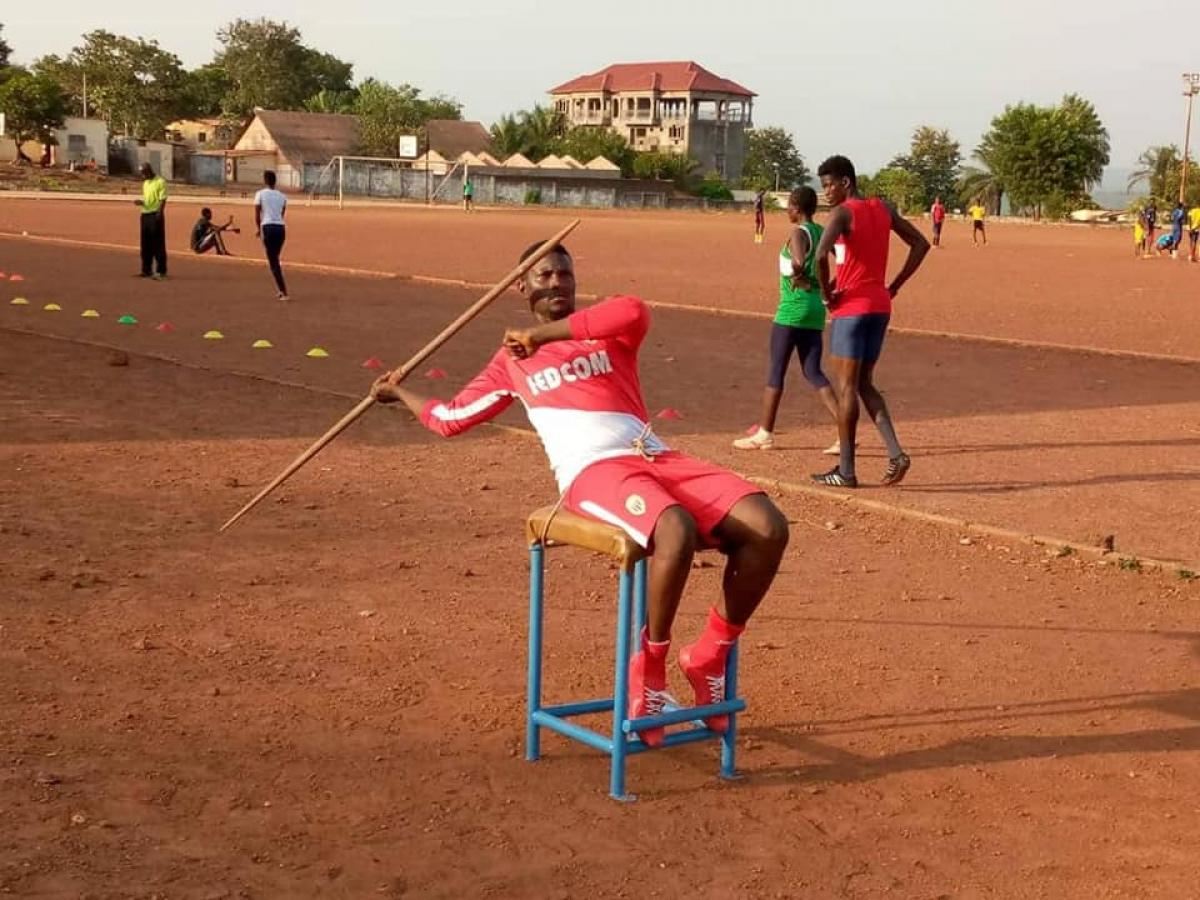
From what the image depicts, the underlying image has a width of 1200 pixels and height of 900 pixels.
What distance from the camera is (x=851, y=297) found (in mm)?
9531

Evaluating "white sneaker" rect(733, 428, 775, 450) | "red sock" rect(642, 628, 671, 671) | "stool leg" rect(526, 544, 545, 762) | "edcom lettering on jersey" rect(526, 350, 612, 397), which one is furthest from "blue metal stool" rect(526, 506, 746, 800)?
"white sneaker" rect(733, 428, 775, 450)

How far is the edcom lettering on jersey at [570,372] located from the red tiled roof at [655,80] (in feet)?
476

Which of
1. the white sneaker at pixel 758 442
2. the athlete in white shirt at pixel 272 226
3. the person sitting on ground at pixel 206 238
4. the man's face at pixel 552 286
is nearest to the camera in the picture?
the man's face at pixel 552 286

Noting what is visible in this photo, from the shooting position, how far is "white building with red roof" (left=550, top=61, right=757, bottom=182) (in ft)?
484

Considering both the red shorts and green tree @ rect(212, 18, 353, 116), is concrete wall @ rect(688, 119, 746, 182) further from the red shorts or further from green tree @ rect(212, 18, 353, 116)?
the red shorts

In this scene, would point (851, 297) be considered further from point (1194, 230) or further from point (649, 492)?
point (1194, 230)

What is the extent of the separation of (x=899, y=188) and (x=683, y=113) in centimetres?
2992

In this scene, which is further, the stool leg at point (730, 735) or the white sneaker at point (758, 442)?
the white sneaker at point (758, 442)

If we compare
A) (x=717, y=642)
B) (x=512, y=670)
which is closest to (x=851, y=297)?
(x=512, y=670)

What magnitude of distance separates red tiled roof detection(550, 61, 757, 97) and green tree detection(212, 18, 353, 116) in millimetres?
29099

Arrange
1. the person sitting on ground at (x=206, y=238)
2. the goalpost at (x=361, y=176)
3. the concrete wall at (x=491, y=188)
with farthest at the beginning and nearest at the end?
the concrete wall at (x=491, y=188)
the goalpost at (x=361, y=176)
the person sitting on ground at (x=206, y=238)

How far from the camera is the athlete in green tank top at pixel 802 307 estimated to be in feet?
34.0

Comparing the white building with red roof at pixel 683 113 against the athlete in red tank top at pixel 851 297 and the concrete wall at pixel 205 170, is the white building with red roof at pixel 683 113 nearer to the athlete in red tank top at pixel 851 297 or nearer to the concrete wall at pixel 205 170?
the concrete wall at pixel 205 170

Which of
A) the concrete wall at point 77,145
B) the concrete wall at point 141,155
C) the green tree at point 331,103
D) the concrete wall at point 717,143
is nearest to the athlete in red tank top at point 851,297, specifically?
the concrete wall at point 141,155
